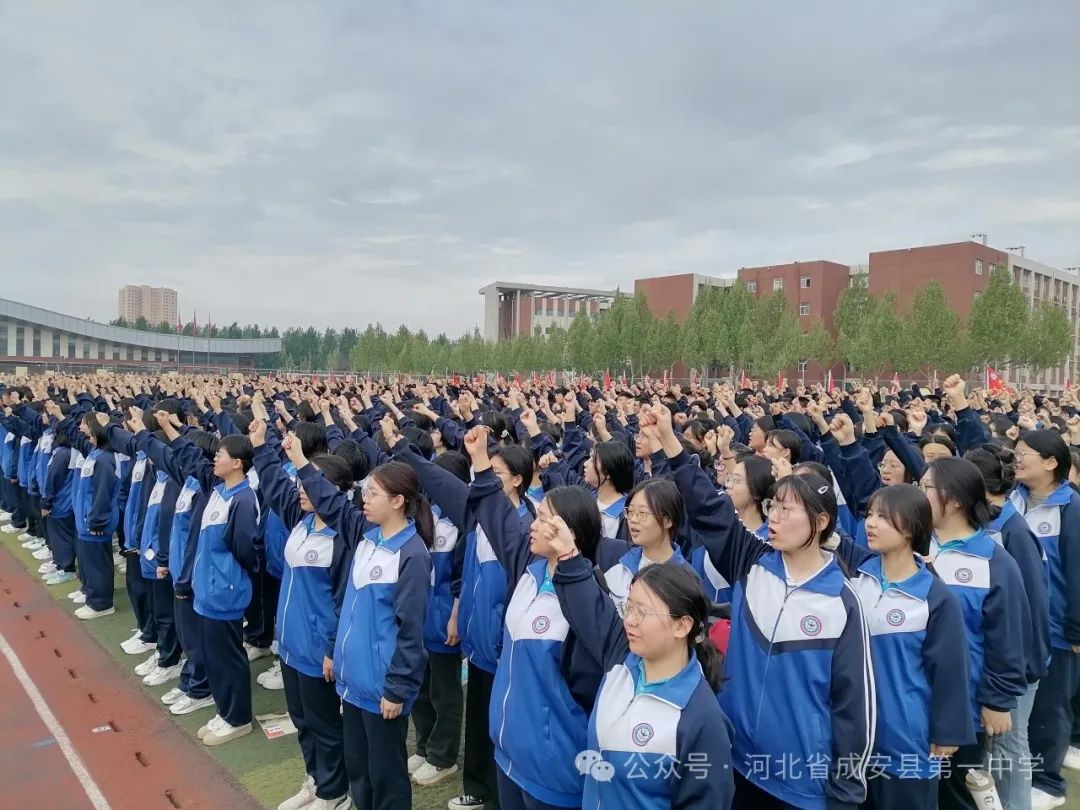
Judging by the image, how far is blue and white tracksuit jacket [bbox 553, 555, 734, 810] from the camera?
Answer: 194 centimetres

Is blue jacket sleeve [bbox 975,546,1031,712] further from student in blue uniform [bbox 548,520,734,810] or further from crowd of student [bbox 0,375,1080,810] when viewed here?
student in blue uniform [bbox 548,520,734,810]

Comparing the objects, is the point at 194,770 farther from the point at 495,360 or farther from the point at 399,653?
the point at 495,360

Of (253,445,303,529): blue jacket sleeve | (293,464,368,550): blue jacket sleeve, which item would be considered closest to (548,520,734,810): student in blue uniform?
(293,464,368,550): blue jacket sleeve

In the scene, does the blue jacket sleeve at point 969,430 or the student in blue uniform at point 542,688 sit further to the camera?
the blue jacket sleeve at point 969,430

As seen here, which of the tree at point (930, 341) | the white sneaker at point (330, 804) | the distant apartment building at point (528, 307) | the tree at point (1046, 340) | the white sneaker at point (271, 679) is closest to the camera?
the white sneaker at point (330, 804)

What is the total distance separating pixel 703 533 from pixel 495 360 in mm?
45963

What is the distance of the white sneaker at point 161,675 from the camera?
16.5ft

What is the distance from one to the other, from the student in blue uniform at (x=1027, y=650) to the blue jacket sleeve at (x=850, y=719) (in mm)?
1131

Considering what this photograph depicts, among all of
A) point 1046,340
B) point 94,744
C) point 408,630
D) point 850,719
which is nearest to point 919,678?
point 850,719

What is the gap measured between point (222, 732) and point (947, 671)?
3.86 m

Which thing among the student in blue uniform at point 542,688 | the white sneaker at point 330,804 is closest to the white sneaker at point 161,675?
the white sneaker at point 330,804

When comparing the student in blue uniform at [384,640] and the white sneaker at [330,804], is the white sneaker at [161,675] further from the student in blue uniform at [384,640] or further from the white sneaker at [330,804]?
the student in blue uniform at [384,640]

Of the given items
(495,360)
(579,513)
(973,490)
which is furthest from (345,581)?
(495,360)

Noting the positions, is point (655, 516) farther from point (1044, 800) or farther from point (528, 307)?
point (528, 307)
